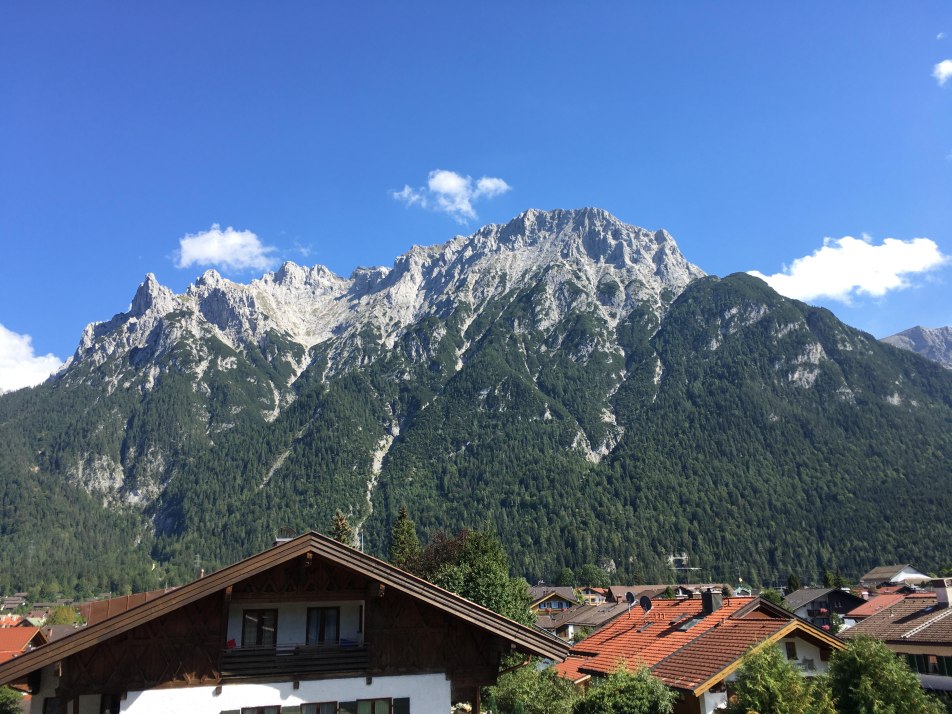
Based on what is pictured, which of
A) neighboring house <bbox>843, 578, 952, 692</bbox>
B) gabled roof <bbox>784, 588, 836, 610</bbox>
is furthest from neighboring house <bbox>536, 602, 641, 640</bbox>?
neighboring house <bbox>843, 578, 952, 692</bbox>

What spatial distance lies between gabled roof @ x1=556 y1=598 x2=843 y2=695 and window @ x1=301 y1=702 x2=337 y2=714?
893 cm

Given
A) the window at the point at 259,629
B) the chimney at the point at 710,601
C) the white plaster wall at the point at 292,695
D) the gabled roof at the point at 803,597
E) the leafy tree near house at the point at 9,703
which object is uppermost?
the gabled roof at the point at 803,597

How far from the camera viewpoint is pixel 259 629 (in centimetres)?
1722

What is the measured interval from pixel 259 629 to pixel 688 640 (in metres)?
22.2

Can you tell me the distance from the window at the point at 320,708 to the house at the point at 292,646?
0.03m

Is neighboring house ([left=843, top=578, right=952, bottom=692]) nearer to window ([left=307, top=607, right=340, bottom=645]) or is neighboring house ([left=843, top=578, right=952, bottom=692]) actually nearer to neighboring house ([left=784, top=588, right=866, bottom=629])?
window ([left=307, top=607, right=340, bottom=645])

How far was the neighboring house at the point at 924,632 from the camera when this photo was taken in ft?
126

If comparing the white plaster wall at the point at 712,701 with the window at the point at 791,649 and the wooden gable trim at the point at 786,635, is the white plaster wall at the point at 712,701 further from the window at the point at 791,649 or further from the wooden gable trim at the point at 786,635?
the window at the point at 791,649

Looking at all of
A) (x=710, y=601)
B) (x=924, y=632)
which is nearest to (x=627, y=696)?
(x=710, y=601)

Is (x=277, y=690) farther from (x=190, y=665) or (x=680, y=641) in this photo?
(x=680, y=641)

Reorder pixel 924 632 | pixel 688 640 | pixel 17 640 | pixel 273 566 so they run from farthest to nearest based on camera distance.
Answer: pixel 17 640
pixel 924 632
pixel 688 640
pixel 273 566

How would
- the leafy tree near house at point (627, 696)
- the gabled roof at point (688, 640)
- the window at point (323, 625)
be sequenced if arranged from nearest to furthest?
the window at point (323, 625) → the leafy tree near house at point (627, 696) → the gabled roof at point (688, 640)

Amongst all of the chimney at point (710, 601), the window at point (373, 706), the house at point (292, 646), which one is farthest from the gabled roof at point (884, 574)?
the window at point (373, 706)

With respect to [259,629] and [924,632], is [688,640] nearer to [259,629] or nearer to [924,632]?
[924,632]
